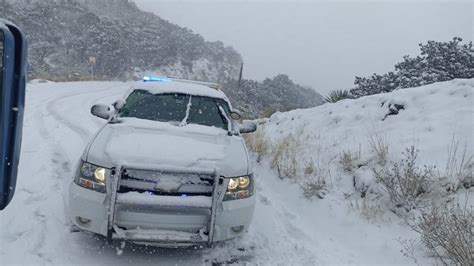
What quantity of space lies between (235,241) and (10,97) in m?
2.76

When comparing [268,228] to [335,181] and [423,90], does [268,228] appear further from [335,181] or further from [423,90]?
[423,90]

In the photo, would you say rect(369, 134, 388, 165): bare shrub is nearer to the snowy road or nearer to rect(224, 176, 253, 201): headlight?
the snowy road

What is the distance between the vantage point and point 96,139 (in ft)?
13.0

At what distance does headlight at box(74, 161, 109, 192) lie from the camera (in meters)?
3.35

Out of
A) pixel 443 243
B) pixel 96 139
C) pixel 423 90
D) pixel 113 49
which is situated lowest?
pixel 443 243

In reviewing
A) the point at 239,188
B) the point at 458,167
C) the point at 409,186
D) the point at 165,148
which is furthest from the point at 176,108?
the point at 458,167

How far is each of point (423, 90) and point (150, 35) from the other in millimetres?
52840

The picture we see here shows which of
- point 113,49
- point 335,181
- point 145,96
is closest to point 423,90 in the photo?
point 335,181

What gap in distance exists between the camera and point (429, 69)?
48.8ft

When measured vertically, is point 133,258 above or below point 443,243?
below

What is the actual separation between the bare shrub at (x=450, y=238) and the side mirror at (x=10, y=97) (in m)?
3.51

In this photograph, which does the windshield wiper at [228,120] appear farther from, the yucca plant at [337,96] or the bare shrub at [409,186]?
the yucca plant at [337,96]

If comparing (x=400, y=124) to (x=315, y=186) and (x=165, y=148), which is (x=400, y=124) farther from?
(x=165, y=148)

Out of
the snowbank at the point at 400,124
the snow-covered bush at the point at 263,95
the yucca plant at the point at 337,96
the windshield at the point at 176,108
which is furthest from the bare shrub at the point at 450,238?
the snow-covered bush at the point at 263,95
